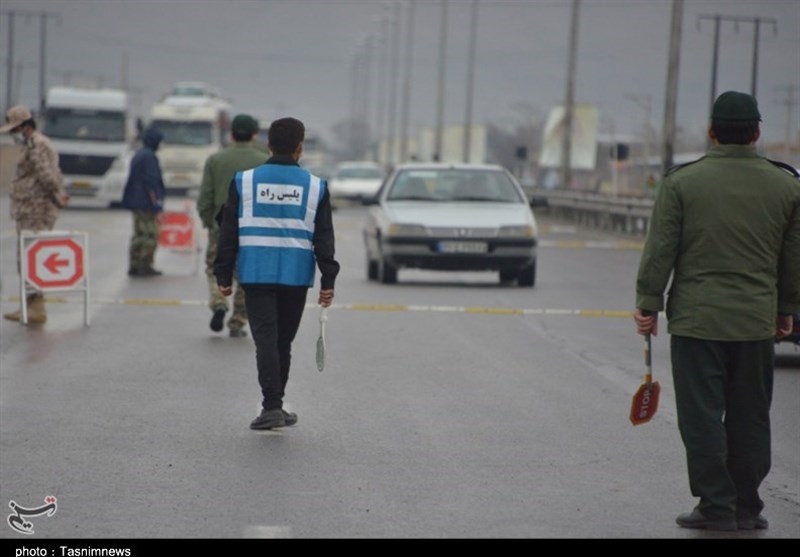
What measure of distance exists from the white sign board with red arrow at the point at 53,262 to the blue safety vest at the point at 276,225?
5750mm

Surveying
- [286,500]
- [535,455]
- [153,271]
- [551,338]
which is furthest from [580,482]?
[153,271]

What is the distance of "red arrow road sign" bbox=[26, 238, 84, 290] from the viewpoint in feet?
52.0

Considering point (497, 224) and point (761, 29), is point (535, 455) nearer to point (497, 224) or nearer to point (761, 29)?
point (497, 224)

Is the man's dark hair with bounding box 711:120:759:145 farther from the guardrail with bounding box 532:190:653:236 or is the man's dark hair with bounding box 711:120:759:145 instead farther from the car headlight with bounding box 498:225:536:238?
the guardrail with bounding box 532:190:653:236

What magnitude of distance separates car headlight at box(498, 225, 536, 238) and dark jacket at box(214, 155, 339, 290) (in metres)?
11.5

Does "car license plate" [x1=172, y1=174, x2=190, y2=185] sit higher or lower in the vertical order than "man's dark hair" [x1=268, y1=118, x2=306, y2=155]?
lower

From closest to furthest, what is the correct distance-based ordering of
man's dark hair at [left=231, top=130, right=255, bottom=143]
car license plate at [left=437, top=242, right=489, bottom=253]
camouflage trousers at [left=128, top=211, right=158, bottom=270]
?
man's dark hair at [left=231, top=130, right=255, bottom=143], car license plate at [left=437, top=242, right=489, bottom=253], camouflage trousers at [left=128, top=211, right=158, bottom=270]

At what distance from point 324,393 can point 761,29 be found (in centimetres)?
7544

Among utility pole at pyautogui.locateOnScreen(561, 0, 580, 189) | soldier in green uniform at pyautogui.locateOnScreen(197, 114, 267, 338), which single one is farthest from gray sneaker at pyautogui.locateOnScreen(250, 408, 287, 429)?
utility pole at pyautogui.locateOnScreen(561, 0, 580, 189)

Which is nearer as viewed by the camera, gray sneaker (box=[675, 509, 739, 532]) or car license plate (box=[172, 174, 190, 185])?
gray sneaker (box=[675, 509, 739, 532])

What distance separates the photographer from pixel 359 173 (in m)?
65.4

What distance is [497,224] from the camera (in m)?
22.0

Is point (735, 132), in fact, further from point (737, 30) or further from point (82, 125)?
point (737, 30)

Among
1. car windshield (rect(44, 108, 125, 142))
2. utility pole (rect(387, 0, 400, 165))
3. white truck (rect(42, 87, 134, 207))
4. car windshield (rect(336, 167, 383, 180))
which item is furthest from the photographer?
utility pole (rect(387, 0, 400, 165))
